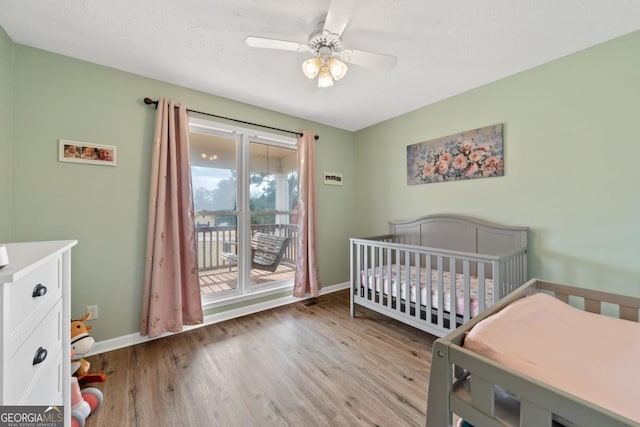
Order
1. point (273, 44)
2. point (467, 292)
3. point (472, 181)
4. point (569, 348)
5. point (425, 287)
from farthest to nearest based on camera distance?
point (472, 181), point (425, 287), point (467, 292), point (273, 44), point (569, 348)

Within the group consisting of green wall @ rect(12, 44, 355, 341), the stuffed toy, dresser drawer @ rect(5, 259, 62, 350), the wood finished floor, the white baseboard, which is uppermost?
green wall @ rect(12, 44, 355, 341)

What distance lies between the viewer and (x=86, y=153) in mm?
1902

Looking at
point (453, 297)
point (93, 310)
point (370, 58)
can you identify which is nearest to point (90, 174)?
point (93, 310)

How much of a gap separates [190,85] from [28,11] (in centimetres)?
99

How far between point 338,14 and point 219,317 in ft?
8.88

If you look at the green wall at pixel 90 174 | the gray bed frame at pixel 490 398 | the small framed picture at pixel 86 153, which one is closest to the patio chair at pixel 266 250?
the green wall at pixel 90 174

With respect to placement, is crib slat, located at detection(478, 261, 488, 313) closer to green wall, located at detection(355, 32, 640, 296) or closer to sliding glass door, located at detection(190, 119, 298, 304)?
green wall, located at detection(355, 32, 640, 296)

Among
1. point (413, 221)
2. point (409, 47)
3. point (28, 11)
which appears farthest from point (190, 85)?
point (413, 221)

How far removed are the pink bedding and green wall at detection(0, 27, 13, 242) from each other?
108 inches

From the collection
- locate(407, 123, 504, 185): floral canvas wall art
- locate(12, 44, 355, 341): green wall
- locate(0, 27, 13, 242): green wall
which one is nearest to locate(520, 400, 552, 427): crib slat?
locate(407, 123, 504, 185): floral canvas wall art

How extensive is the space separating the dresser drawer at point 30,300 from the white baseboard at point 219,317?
49.9 inches

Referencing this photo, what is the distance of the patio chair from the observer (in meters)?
2.91

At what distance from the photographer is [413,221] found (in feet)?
9.39

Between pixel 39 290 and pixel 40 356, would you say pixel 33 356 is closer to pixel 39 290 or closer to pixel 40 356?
pixel 40 356
